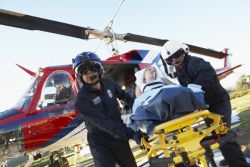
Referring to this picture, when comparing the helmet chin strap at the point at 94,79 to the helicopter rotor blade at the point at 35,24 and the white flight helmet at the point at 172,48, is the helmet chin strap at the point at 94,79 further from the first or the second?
the helicopter rotor blade at the point at 35,24

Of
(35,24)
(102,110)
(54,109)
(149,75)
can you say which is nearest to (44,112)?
(54,109)

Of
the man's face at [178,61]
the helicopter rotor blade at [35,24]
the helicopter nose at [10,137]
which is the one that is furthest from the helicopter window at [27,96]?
the man's face at [178,61]

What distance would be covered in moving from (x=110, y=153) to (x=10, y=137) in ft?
13.0

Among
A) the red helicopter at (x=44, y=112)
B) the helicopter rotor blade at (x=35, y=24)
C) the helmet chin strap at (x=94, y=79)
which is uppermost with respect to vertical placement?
the helicopter rotor blade at (x=35, y=24)

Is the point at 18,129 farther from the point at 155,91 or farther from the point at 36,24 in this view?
the point at 155,91

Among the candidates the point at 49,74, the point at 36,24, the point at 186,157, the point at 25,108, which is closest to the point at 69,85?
the point at 49,74

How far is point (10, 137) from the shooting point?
7078 mm

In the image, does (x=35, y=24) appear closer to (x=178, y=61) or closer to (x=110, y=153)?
(x=178, y=61)

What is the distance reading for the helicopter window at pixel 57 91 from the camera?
26.1 ft

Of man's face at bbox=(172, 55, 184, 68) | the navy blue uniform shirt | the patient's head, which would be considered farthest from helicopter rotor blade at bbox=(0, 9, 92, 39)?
the patient's head

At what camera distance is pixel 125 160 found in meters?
4.11

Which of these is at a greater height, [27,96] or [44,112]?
[27,96]

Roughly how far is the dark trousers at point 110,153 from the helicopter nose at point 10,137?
3.72 meters

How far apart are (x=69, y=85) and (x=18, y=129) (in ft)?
5.82
